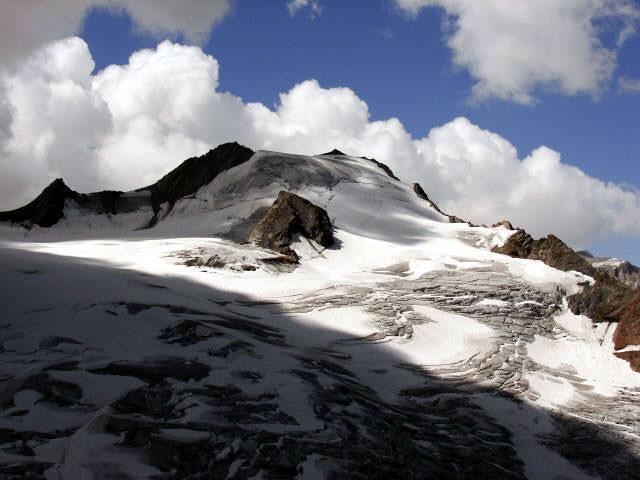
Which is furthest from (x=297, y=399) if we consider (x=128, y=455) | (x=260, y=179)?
(x=260, y=179)

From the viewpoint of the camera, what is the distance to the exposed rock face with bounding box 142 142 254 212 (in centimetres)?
3362

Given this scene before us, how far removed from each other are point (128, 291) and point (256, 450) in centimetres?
777

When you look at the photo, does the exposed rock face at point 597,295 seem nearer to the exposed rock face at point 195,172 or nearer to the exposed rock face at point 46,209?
the exposed rock face at point 195,172

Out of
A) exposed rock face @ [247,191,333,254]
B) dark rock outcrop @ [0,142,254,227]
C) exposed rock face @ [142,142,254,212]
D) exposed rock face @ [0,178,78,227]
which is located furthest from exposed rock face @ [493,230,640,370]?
exposed rock face @ [0,178,78,227]

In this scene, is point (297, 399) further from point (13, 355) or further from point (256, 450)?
point (13, 355)

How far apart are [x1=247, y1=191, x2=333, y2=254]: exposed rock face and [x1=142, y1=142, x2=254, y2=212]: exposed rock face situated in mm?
8978

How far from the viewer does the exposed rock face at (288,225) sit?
24328mm

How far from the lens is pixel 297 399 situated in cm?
1053

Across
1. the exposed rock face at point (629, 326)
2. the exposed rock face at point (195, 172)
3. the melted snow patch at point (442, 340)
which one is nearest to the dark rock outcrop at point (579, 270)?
the exposed rock face at point (629, 326)

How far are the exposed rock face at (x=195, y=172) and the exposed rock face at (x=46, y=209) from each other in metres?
4.37

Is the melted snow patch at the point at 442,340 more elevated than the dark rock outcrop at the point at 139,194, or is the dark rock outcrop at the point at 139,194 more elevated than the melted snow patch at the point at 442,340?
the dark rock outcrop at the point at 139,194

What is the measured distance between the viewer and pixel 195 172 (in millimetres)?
34906

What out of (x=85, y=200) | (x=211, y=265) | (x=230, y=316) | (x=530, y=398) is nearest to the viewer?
(x=530, y=398)

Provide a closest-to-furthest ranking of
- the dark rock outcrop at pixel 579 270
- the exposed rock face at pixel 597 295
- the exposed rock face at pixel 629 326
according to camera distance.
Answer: the exposed rock face at pixel 629 326, the exposed rock face at pixel 597 295, the dark rock outcrop at pixel 579 270
